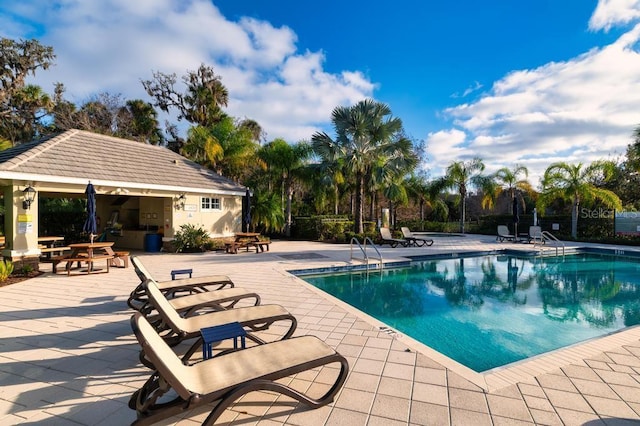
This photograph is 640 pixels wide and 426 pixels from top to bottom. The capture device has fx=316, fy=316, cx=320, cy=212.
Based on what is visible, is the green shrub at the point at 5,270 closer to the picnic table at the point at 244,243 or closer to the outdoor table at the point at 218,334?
the picnic table at the point at 244,243

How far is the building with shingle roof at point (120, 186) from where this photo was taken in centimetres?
970

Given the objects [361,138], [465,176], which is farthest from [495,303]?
[465,176]

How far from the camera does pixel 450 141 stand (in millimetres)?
29266

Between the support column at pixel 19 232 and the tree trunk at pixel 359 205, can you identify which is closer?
the support column at pixel 19 232

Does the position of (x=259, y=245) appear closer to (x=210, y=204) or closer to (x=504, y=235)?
(x=210, y=204)

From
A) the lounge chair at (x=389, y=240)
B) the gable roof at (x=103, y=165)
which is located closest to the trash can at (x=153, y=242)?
the gable roof at (x=103, y=165)

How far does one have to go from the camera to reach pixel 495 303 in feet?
25.0

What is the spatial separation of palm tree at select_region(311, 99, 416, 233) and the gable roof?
585 centimetres

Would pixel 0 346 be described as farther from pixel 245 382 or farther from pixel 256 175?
pixel 256 175

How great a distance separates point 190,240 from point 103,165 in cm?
449

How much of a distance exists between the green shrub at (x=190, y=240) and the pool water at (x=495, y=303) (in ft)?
22.8

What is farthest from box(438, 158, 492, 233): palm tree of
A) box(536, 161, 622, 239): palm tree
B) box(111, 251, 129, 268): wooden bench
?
box(111, 251, 129, 268): wooden bench

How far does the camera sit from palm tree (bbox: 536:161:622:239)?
19141 millimetres

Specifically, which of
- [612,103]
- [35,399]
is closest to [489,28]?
[612,103]
